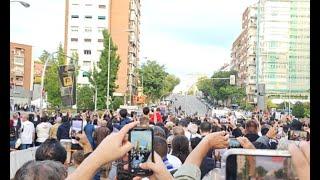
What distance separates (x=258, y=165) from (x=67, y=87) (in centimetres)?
2263

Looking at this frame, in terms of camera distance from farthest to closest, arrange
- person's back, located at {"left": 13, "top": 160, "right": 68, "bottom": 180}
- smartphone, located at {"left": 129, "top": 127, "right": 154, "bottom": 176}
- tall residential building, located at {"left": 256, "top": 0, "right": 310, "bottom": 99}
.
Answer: tall residential building, located at {"left": 256, "top": 0, "right": 310, "bottom": 99} < person's back, located at {"left": 13, "top": 160, "right": 68, "bottom": 180} < smartphone, located at {"left": 129, "top": 127, "right": 154, "bottom": 176}

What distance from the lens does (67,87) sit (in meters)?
24.3

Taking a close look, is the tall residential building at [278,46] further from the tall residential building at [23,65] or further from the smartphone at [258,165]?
the smartphone at [258,165]

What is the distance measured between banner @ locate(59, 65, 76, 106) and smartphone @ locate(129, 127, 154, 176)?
69.6 feet

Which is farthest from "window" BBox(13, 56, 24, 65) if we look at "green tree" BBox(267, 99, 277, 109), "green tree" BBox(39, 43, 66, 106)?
"green tree" BBox(267, 99, 277, 109)

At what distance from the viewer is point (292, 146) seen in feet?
→ 6.97

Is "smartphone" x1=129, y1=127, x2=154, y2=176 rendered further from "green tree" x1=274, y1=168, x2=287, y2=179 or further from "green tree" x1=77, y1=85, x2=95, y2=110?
"green tree" x1=77, y1=85, x2=95, y2=110

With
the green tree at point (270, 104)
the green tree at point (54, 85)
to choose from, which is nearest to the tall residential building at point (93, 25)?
the green tree at point (270, 104)

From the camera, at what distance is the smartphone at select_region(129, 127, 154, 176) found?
2.62 meters

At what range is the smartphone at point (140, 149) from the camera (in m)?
2.62

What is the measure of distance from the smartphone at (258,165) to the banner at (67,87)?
21.9 m
